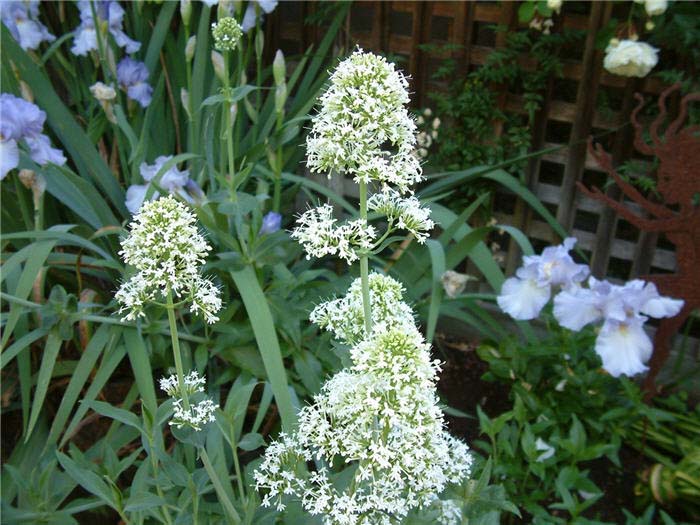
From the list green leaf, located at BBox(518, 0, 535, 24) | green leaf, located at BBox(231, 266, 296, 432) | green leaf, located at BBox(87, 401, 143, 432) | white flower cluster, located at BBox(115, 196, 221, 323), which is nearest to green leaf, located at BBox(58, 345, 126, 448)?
Result: green leaf, located at BBox(231, 266, 296, 432)

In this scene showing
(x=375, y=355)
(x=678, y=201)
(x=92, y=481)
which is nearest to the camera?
(x=375, y=355)

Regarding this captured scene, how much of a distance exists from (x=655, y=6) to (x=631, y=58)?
5.9 inches

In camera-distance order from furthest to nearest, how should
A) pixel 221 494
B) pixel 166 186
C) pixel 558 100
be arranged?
pixel 558 100
pixel 166 186
pixel 221 494

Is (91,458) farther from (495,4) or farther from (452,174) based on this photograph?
(495,4)

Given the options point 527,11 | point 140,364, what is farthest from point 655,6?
point 140,364

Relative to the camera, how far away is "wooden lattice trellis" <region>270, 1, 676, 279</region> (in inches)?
100

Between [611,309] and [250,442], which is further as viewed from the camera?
[611,309]

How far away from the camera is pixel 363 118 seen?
35.3 inches

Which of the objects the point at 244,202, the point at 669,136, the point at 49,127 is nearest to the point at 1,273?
the point at 244,202

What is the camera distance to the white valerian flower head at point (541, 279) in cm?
199

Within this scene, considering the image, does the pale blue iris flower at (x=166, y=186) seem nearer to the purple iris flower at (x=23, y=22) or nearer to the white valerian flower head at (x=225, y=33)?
the white valerian flower head at (x=225, y=33)

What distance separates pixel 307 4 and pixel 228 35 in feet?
4.35

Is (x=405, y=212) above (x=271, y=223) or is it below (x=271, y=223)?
above

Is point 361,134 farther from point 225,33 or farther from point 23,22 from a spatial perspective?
point 23,22
